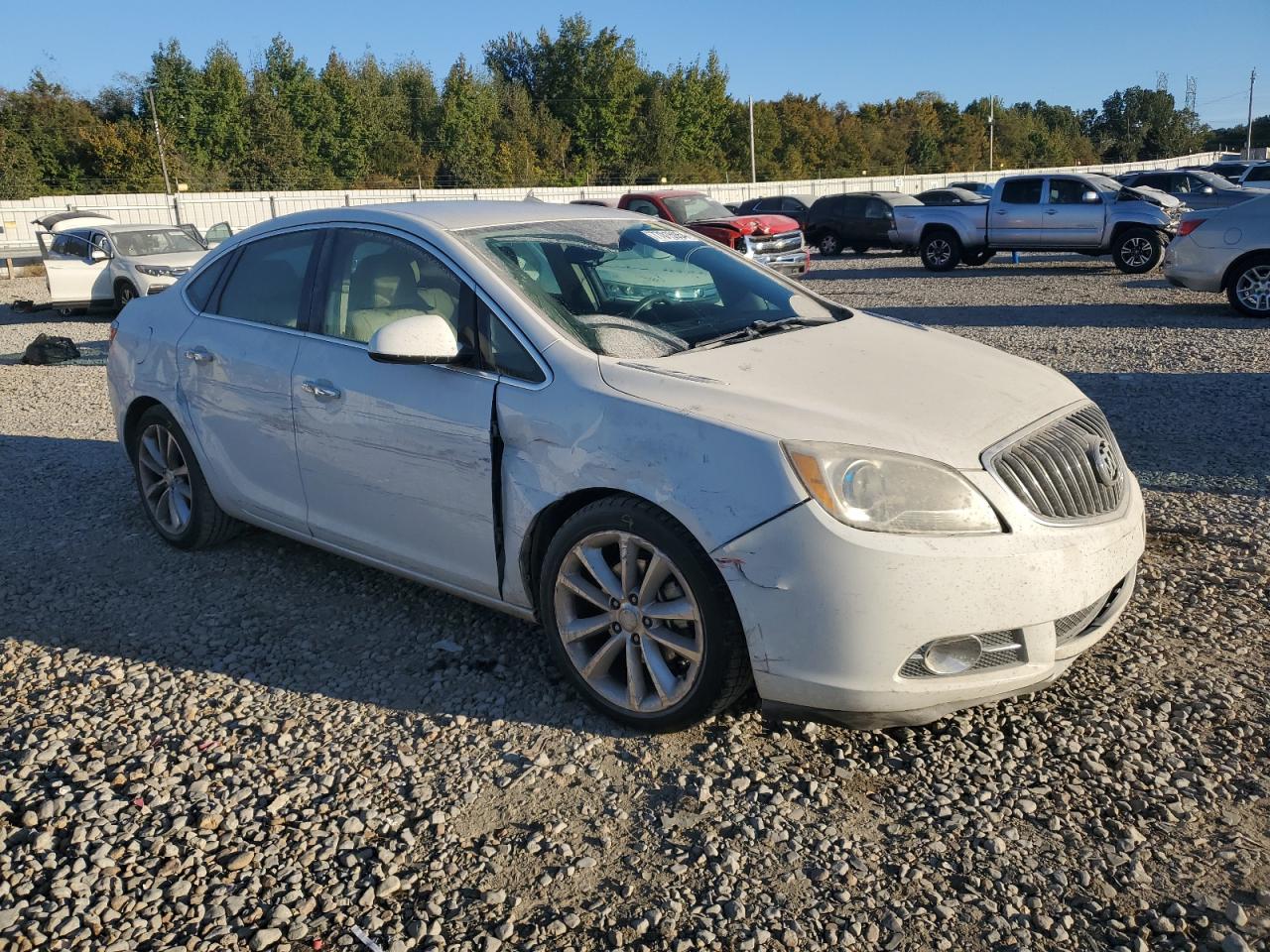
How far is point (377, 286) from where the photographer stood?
4148 mm

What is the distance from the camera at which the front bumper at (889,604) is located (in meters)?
2.84

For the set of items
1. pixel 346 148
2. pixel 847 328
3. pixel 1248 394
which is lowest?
pixel 1248 394

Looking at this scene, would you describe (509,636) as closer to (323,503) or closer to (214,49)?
(323,503)

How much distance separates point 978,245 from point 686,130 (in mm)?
60900

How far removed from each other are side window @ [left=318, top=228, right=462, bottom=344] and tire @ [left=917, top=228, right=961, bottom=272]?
1867cm

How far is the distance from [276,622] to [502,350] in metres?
1.69

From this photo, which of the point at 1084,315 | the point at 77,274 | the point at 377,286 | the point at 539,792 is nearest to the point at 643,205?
the point at 1084,315

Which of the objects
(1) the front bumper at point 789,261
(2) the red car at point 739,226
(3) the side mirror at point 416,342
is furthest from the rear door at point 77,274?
(3) the side mirror at point 416,342

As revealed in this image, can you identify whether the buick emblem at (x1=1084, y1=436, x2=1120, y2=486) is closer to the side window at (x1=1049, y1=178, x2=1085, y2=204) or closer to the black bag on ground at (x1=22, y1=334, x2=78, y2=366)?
the black bag on ground at (x1=22, y1=334, x2=78, y2=366)

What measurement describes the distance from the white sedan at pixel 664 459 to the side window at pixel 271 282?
17 mm

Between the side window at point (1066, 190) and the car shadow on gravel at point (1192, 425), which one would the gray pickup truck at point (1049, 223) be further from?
the car shadow on gravel at point (1192, 425)

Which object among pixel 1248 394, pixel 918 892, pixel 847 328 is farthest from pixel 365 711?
pixel 1248 394

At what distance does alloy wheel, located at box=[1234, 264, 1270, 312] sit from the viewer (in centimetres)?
1202

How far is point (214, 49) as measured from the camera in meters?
64.5
